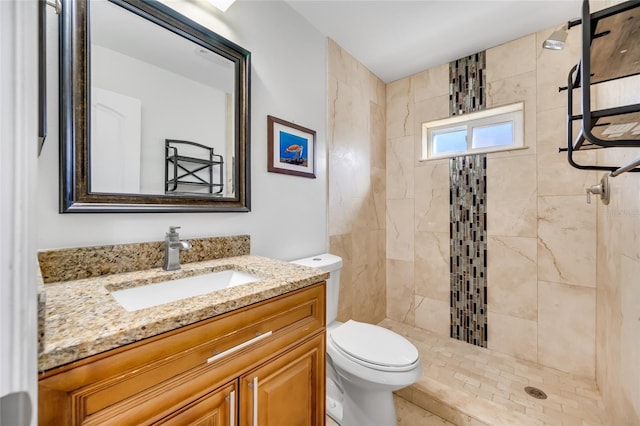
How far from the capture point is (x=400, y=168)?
8.36ft

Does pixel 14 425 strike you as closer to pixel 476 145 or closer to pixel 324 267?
pixel 324 267

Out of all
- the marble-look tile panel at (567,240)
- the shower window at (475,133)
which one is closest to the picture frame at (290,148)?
the shower window at (475,133)

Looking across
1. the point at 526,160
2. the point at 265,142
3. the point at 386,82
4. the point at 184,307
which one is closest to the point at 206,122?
the point at 265,142

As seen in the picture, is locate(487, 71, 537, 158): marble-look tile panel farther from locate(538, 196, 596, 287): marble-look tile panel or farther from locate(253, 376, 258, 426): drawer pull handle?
locate(253, 376, 258, 426): drawer pull handle

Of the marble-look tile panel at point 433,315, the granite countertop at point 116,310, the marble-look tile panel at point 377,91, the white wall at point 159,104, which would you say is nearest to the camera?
the granite countertop at point 116,310

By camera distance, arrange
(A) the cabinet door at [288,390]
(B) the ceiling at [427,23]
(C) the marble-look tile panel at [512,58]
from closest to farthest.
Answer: (A) the cabinet door at [288,390]
(B) the ceiling at [427,23]
(C) the marble-look tile panel at [512,58]

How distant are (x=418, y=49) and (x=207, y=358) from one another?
2.40 meters

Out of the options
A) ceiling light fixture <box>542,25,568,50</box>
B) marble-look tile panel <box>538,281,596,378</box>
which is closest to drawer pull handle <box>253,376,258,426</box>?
ceiling light fixture <box>542,25,568,50</box>

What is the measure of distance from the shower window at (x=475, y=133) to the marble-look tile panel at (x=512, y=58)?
25cm

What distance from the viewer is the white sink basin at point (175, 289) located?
2.94ft

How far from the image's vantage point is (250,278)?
3.59ft

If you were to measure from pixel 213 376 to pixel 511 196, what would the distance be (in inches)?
87.6

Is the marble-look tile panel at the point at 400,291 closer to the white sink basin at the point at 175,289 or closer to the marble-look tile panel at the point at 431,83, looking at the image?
the marble-look tile panel at the point at 431,83

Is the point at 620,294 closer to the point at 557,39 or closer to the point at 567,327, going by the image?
the point at 567,327
